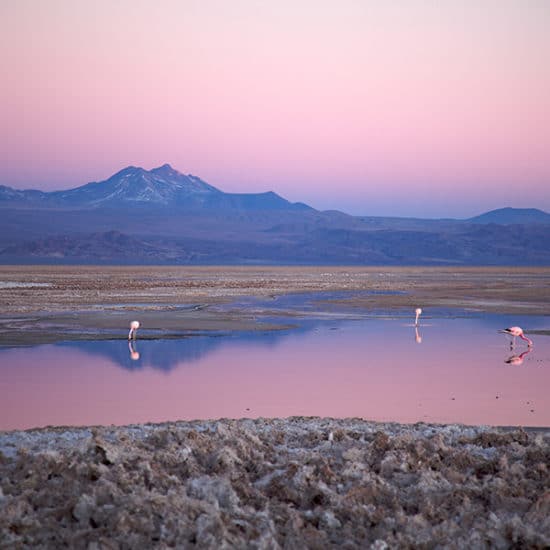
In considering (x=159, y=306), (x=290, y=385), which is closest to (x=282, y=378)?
(x=290, y=385)

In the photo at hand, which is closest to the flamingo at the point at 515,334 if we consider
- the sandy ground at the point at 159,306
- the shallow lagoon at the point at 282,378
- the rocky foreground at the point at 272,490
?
the shallow lagoon at the point at 282,378

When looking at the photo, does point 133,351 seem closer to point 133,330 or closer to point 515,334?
point 133,330

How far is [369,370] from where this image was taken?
50.6 feet

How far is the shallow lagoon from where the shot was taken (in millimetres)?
11420

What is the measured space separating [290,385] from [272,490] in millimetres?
7045

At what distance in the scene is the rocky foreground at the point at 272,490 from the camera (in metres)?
5.77

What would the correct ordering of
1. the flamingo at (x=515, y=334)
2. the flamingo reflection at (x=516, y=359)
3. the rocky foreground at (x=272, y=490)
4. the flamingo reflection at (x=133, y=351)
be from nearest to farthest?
the rocky foreground at (x=272, y=490) < the flamingo reflection at (x=516, y=359) < the flamingo reflection at (x=133, y=351) < the flamingo at (x=515, y=334)

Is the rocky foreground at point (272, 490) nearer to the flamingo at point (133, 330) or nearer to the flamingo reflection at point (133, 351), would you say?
the flamingo reflection at point (133, 351)

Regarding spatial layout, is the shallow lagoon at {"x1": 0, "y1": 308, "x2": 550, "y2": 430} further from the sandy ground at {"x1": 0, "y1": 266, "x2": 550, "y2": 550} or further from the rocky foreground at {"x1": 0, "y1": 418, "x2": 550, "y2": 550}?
the rocky foreground at {"x1": 0, "y1": 418, "x2": 550, "y2": 550}

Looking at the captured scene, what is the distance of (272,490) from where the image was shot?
6.73m

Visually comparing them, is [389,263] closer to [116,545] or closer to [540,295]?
[540,295]

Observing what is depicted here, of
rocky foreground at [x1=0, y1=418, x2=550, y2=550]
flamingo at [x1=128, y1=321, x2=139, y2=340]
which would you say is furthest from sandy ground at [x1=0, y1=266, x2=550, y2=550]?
flamingo at [x1=128, y1=321, x2=139, y2=340]

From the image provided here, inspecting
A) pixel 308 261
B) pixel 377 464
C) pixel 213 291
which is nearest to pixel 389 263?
pixel 308 261

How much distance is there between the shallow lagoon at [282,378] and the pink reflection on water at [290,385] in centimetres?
2
